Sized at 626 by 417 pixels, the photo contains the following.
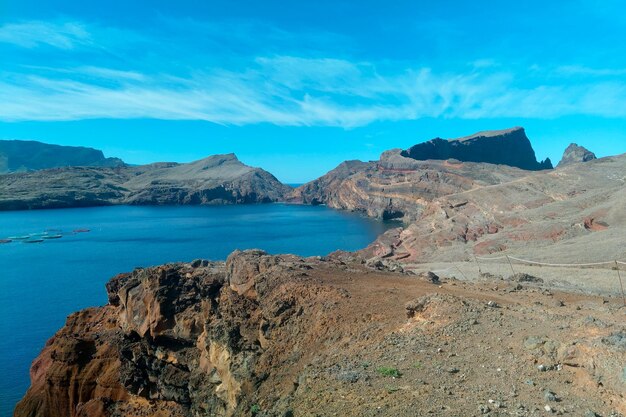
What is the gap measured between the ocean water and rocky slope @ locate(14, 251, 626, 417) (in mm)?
9550

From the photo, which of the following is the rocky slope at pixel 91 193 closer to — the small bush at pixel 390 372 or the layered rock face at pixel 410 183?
Answer: the layered rock face at pixel 410 183

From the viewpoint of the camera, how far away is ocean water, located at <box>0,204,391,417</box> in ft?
129

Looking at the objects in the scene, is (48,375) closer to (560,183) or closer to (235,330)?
(235,330)

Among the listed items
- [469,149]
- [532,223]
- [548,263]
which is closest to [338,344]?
[548,263]

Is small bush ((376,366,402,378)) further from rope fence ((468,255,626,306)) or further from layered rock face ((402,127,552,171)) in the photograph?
layered rock face ((402,127,552,171))

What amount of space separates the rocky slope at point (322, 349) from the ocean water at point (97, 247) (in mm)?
9550

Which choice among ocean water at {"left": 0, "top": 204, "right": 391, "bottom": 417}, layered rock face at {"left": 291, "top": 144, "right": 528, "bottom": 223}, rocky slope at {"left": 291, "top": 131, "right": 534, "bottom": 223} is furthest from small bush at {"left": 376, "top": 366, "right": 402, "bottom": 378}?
layered rock face at {"left": 291, "top": 144, "right": 528, "bottom": 223}

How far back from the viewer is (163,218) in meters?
134

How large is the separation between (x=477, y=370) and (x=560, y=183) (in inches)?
2867

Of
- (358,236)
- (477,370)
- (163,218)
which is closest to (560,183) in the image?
(358,236)

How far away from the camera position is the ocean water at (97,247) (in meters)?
39.4

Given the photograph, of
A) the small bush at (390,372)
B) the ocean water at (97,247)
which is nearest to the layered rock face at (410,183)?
the ocean water at (97,247)

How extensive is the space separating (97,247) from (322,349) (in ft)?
251

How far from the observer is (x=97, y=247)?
269ft
